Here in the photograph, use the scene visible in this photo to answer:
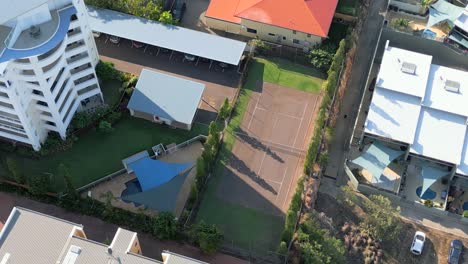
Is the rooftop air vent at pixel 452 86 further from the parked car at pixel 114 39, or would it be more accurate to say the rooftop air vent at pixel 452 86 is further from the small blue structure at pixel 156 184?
the parked car at pixel 114 39

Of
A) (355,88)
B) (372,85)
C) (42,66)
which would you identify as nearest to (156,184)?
(42,66)

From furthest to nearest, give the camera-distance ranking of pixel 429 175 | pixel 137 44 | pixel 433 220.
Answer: pixel 137 44 → pixel 429 175 → pixel 433 220

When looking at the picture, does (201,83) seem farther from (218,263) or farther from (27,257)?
(27,257)

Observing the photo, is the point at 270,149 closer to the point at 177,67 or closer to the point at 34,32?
the point at 177,67

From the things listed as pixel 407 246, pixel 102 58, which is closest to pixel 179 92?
pixel 102 58

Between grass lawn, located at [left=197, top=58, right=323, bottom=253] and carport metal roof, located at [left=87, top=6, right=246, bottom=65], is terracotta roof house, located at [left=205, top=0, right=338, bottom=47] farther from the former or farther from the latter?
grass lawn, located at [left=197, top=58, right=323, bottom=253]

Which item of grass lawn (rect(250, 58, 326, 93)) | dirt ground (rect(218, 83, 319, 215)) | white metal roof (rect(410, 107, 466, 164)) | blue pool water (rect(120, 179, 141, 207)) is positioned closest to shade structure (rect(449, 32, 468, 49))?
white metal roof (rect(410, 107, 466, 164))

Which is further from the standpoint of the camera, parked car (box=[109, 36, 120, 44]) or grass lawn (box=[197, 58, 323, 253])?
parked car (box=[109, 36, 120, 44])
